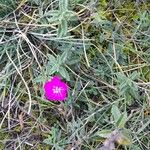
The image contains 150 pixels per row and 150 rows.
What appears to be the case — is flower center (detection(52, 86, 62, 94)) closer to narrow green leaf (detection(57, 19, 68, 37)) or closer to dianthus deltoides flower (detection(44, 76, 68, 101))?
dianthus deltoides flower (detection(44, 76, 68, 101))

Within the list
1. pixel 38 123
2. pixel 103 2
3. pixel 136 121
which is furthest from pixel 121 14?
pixel 38 123

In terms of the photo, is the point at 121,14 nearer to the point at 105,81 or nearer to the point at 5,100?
the point at 105,81

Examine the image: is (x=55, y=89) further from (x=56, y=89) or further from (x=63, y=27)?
(x=63, y=27)

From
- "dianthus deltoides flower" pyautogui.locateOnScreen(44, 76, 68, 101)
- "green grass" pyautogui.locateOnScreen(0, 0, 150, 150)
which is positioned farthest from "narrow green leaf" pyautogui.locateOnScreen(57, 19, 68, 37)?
"dianthus deltoides flower" pyautogui.locateOnScreen(44, 76, 68, 101)

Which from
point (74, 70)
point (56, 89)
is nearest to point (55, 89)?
point (56, 89)

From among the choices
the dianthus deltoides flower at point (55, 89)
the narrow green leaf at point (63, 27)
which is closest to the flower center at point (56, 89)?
the dianthus deltoides flower at point (55, 89)

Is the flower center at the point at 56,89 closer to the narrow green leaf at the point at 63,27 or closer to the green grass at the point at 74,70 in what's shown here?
the green grass at the point at 74,70
